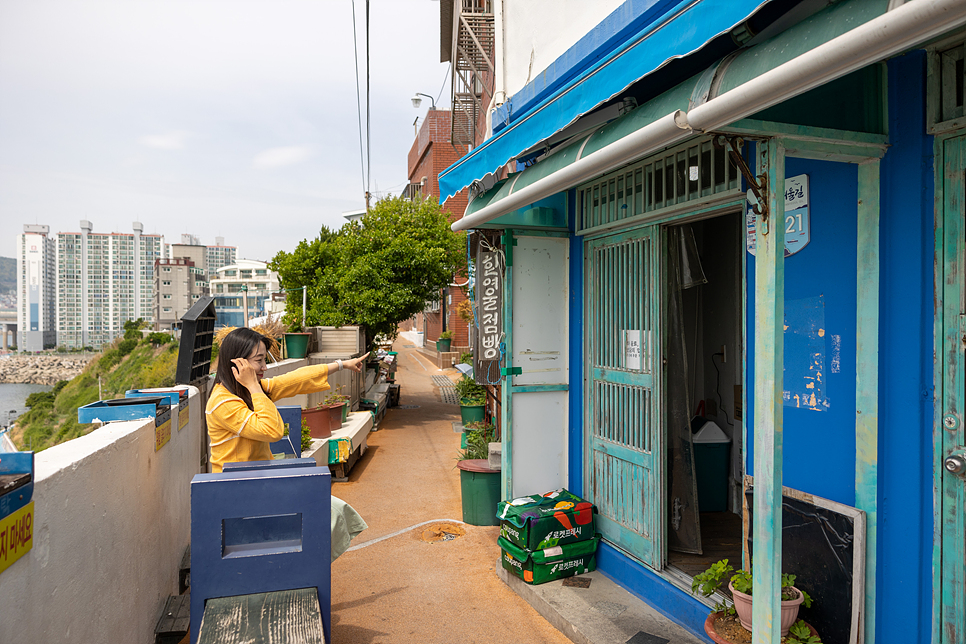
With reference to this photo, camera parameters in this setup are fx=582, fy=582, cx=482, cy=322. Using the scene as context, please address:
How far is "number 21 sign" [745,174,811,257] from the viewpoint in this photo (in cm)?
276

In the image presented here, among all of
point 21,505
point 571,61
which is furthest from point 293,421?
point 571,61

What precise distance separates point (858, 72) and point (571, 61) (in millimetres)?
2233

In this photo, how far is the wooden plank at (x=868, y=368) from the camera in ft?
8.02

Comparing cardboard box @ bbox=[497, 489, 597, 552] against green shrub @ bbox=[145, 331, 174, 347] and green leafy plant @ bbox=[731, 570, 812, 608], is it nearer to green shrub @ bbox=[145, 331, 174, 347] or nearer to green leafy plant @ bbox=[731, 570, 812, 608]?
green leafy plant @ bbox=[731, 570, 812, 608]

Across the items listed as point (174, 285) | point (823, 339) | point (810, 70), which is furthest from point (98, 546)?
point (174, 285)

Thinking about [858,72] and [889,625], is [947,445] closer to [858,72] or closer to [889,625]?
[889,625]

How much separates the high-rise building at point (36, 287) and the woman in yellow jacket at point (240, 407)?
158 meters

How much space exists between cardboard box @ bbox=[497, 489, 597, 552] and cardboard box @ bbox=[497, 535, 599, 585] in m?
0.04

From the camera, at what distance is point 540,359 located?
5.00 metres

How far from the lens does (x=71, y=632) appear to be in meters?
2.12

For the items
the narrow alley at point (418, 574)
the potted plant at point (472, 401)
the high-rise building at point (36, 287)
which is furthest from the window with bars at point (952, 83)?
the high-rise building at point (36, 287)

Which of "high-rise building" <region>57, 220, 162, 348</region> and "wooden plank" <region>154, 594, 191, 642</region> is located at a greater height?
"high-rise building" <region>57, 220, 162, 348</region>

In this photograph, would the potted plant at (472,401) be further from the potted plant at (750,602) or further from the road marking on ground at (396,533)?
the potted plant at (750,602)

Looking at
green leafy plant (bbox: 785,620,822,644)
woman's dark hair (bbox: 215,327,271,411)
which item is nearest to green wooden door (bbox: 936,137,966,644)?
green leafy plant (bbox: 785,620,822,644)
